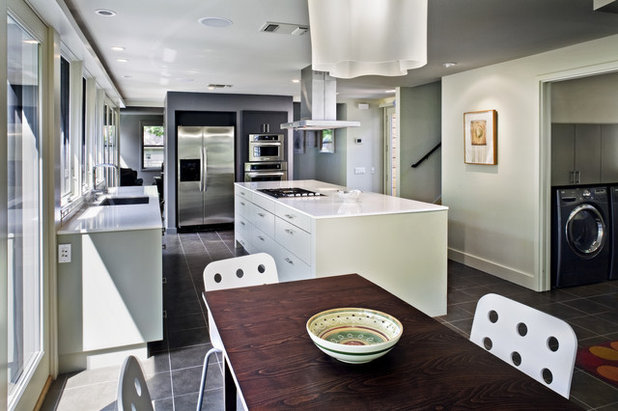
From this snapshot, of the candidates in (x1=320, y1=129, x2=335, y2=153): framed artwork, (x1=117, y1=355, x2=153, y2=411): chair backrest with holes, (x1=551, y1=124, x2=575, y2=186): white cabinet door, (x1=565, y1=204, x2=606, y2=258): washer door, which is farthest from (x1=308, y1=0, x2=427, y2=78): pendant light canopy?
(x1=320, y1=129, x2=335, y2=153): framed artwork

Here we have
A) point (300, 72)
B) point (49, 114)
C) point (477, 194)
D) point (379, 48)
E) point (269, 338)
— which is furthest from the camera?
point (300, 72)

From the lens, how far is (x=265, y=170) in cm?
805

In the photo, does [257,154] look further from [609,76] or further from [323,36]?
[323,36]

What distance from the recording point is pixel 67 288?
113 inches

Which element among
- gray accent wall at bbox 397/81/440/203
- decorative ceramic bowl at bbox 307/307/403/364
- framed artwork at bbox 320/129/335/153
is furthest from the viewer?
framed artwork at bbox 320/129/335/153

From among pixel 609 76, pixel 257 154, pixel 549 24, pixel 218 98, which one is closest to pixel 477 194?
pixel 609 76

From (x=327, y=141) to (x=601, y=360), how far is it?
760 cm

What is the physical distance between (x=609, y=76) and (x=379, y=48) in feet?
15.5

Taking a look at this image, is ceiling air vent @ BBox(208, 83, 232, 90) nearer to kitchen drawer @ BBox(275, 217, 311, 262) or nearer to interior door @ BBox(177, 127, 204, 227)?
interior door @ BBox(177, 127, 204, 227)

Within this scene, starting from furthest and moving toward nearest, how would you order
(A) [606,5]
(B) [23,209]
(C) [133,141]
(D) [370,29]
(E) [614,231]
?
1. (C) [133,141]
2. (E) [614,231]
3. (B) [23,209]
4. (A) [606,5]
5. (D) [370,29]

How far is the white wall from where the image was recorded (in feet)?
14.3

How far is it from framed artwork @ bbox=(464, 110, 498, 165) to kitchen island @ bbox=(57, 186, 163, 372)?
365cm

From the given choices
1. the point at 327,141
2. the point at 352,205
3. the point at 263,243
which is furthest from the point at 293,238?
the point at 327,141

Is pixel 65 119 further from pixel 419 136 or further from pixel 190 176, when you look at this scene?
pixel 419 136
